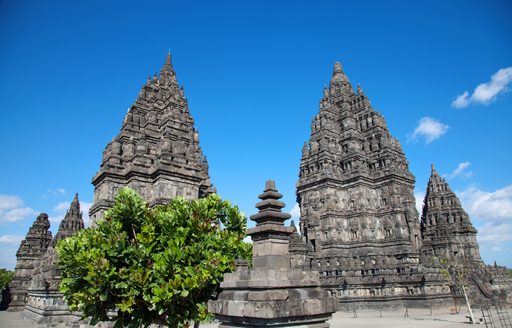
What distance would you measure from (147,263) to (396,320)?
23.1 m

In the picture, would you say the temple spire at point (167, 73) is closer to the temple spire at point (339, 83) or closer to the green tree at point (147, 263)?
the temple spire at point (339, 83)

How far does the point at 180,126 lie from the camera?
3903 centimetres

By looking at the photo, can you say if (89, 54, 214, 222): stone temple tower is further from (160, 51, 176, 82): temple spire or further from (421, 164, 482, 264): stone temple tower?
(421, 164, 482, 264): stone temple tower

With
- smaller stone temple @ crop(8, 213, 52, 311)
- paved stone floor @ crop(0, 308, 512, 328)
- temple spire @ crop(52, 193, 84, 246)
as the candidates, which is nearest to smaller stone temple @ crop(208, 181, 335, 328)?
paved stone floor @ crop(0, 308, 512, 328)

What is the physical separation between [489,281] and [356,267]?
1824 centimetres

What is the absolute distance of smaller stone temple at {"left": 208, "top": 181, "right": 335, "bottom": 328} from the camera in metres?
8.06

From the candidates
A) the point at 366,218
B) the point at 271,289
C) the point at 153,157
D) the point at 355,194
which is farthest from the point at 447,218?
the point at 271,289

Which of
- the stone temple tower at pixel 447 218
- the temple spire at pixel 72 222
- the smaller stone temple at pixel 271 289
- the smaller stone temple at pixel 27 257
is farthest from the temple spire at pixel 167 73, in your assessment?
the stone temple tower at pixel 447 218

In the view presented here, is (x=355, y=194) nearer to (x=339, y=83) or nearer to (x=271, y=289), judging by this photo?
(x=339, y=83)

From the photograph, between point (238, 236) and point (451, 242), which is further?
point (451, 242)

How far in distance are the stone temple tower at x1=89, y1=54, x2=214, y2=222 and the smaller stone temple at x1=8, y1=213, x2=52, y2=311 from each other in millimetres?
18896

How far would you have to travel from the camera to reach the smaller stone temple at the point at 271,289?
8.06m

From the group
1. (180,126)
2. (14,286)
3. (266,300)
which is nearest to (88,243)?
(266,300)

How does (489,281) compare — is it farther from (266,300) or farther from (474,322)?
(266,300)
